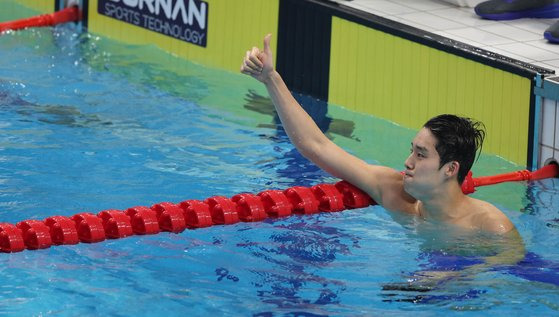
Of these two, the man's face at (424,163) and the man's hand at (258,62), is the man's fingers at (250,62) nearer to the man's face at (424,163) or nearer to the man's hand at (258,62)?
the man's hand at (258,62)

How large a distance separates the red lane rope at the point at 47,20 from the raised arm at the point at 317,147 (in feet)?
12.0

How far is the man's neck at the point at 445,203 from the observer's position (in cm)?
404

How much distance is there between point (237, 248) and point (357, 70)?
2.21 metres

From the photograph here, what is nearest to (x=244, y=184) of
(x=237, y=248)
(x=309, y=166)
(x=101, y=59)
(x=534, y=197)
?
(x=309, y=166)

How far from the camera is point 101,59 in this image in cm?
709

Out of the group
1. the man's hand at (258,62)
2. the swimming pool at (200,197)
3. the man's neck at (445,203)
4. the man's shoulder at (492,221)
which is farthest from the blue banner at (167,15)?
the man's shoulder at (492,221)

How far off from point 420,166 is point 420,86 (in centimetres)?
205

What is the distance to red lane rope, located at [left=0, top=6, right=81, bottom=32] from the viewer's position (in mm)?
7520

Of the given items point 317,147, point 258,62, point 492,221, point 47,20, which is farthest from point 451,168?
point 47,20

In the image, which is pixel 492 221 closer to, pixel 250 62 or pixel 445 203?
pixel 445 203

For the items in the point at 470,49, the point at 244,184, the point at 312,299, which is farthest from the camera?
the point at 470,49

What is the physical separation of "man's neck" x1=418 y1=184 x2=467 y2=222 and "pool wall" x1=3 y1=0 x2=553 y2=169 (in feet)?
4.59

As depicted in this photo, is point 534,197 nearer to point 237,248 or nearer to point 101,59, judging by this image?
point 237,248

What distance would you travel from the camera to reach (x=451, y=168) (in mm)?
3963
